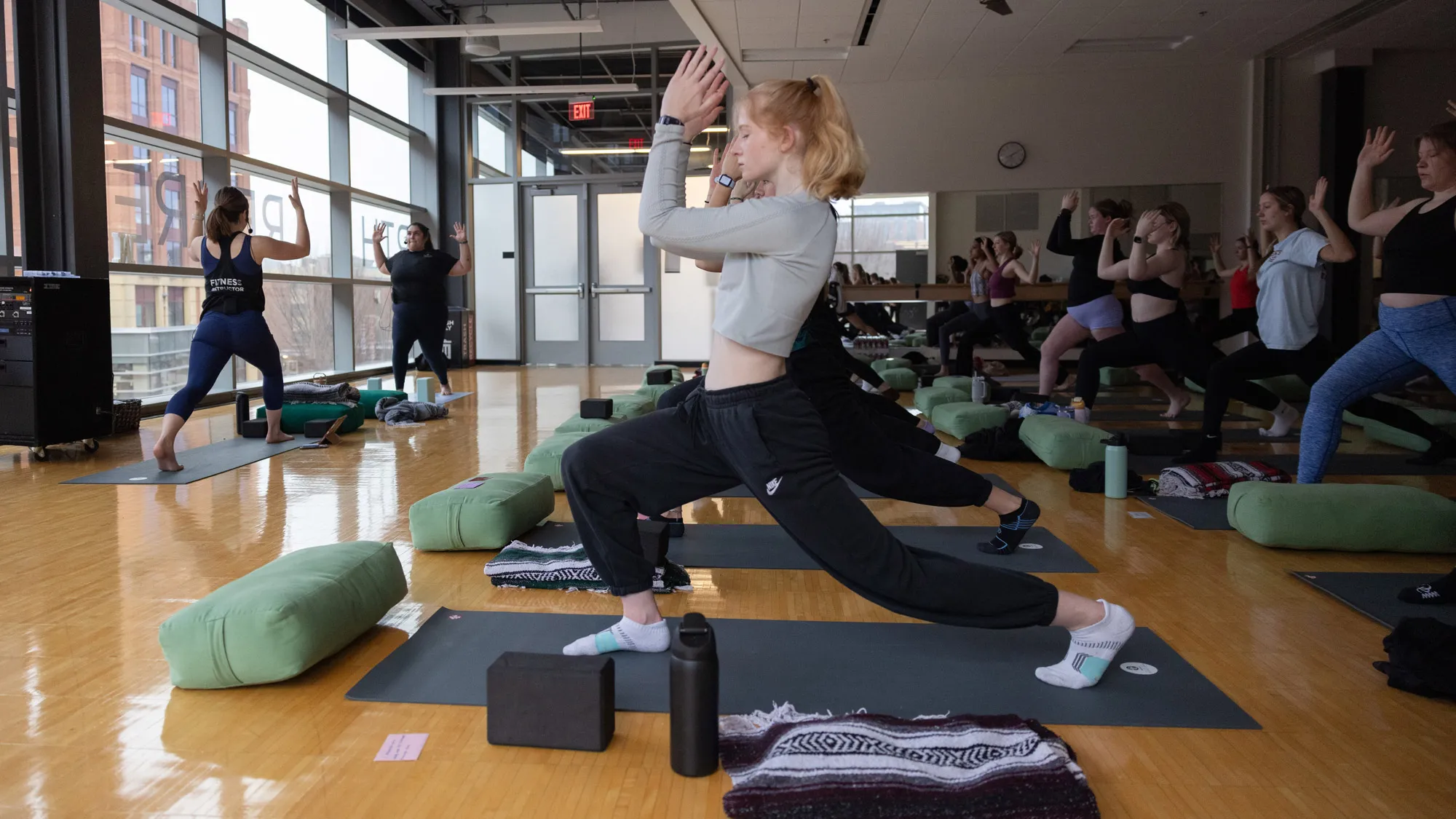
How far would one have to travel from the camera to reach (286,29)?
374 inches

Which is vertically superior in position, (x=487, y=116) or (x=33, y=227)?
(x=487, y=116)

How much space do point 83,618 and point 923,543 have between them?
2.66 metres

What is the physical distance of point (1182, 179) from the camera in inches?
468

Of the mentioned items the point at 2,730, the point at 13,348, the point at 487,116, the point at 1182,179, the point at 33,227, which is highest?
the point at 487,116

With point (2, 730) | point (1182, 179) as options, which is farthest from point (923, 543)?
point (1182, 179)

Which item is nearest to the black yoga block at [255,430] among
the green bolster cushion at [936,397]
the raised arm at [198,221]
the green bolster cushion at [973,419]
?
the raised arm at [198,221]

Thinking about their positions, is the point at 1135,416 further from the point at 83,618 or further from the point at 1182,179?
the point at 83,618


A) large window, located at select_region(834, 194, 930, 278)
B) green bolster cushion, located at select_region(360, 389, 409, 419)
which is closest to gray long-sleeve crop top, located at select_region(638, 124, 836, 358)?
green bolster cushion, located at select_region(360, 389, 409, 419)

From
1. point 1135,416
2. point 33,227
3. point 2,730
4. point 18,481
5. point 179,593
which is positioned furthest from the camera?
point 1135,416

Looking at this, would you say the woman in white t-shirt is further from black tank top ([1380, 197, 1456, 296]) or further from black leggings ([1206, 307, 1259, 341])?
black leggings ([1206, 307, 1259, 341])

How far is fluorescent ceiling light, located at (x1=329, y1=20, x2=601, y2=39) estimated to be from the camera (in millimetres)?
8633

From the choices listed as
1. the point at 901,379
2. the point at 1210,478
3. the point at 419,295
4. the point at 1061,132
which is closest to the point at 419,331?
the point at 419,295

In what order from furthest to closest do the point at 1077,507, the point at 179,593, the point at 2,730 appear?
the point at 1077,507 → the point at 179,593 → the point at 2,730

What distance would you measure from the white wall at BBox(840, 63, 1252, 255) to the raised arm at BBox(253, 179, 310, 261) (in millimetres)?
7926
